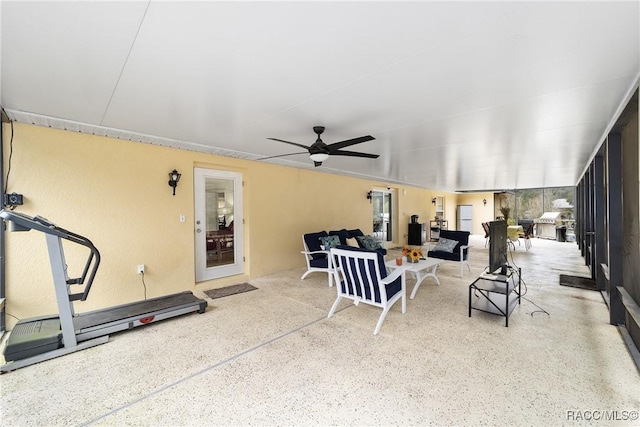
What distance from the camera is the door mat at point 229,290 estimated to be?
4160mm

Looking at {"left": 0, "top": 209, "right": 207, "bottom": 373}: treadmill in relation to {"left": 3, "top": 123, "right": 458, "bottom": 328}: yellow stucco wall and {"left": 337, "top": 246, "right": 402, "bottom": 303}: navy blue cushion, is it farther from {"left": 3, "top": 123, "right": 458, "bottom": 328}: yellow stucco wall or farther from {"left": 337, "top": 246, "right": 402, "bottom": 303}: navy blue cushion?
{"left": 337, "top": 246, "right": 402, "bottom": 303}: navy blue cushion

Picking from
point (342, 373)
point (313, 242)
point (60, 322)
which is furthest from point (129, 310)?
point (313, 242)

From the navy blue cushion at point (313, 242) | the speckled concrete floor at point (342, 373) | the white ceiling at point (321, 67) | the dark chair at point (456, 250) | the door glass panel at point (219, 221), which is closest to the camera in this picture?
the white ceiling at point (321, 67)

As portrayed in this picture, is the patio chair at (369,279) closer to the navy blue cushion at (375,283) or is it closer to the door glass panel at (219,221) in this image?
the navy blue cushion at (375,283)

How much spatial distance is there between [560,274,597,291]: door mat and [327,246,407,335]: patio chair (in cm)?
349

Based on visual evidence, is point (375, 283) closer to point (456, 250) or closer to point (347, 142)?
point (347, 142)

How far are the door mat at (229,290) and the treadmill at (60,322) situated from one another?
1.03 meters

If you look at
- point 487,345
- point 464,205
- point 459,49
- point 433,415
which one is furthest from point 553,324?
point 464,205

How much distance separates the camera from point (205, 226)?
464 cm

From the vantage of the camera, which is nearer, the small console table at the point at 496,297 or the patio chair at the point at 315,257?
the small console table at the point at 496,297

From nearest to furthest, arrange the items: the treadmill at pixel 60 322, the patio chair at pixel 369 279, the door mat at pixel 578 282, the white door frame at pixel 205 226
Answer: the treadmill at pixel 60 322 → the patio chair at pixel 369 279 → the door mat at pixel 578 282 → the white door frame at pixel 205 226

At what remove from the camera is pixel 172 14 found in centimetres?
140

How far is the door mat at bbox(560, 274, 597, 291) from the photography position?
14.4 ft

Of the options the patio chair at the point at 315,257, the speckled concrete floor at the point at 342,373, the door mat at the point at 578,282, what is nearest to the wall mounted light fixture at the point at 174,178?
the speckled concrete floor at the point at 342,373
